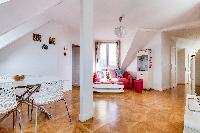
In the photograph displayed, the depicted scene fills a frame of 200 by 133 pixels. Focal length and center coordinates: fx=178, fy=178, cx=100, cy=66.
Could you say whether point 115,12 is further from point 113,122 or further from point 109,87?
point 113,122

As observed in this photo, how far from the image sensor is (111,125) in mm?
3279

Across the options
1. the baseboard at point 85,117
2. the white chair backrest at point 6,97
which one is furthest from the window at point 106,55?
the white chair backrest at point 6,97

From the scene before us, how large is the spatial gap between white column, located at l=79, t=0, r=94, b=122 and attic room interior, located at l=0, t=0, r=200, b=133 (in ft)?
0.06

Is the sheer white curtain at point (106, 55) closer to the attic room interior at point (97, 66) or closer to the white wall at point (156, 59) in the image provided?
the attic room interior at point (97, 66)

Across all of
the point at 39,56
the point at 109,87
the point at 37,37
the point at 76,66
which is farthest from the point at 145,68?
the point at 37,37

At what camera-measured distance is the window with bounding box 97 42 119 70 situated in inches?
394

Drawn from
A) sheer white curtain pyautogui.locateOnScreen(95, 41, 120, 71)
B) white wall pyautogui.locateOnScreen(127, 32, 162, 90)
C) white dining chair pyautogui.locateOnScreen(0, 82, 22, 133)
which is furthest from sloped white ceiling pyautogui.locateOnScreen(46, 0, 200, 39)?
white dining chair pyautogui.locateOnScreen(0, 82, 22, 133)

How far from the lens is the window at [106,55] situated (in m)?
10.0

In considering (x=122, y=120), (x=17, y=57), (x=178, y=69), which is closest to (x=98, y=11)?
(x=17, y=57)

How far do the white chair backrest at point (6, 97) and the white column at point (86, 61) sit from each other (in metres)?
1.44

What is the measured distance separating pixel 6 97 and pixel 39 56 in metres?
4.01

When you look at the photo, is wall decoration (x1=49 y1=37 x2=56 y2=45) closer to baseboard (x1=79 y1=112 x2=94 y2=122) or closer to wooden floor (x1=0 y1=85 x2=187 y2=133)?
wooden floor (x1=0 y1=85 x2=187 y2=133)

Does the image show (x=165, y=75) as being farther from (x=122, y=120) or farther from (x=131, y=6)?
(x=122, y=120)

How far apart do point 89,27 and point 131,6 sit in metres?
2.27
